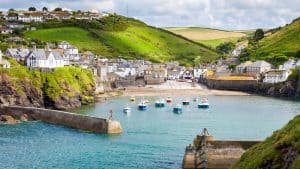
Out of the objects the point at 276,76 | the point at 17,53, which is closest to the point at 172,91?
the point at 276,76

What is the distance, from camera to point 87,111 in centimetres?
9712

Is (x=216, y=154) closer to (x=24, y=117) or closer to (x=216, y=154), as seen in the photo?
(x=216, y=154)

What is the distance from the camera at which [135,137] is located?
2680 inches

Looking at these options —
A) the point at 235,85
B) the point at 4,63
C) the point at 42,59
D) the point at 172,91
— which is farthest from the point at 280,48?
the point at 4,63

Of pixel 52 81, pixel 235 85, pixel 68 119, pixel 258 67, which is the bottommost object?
pixel 68 119

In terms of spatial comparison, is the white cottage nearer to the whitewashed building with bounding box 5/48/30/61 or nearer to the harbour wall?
the whitewashed building with bounding box 5/48/30/61

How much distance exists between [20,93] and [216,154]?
56412 millimetres

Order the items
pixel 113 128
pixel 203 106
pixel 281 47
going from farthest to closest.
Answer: pixel 281 47, pixel 203 106, pixel 113 128

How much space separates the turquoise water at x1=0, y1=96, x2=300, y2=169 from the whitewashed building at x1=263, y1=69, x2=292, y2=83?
3965 centimetres

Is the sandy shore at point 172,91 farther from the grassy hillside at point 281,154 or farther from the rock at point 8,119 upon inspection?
the grassy hillside at point 281,154

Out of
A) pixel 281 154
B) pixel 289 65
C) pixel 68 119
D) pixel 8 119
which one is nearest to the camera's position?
pixel 281 154

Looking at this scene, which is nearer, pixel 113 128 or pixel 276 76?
pixel 113 128

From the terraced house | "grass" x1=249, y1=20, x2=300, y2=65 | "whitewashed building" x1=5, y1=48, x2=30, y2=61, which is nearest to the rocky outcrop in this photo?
the terraced house

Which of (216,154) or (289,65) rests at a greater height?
(289,65)
